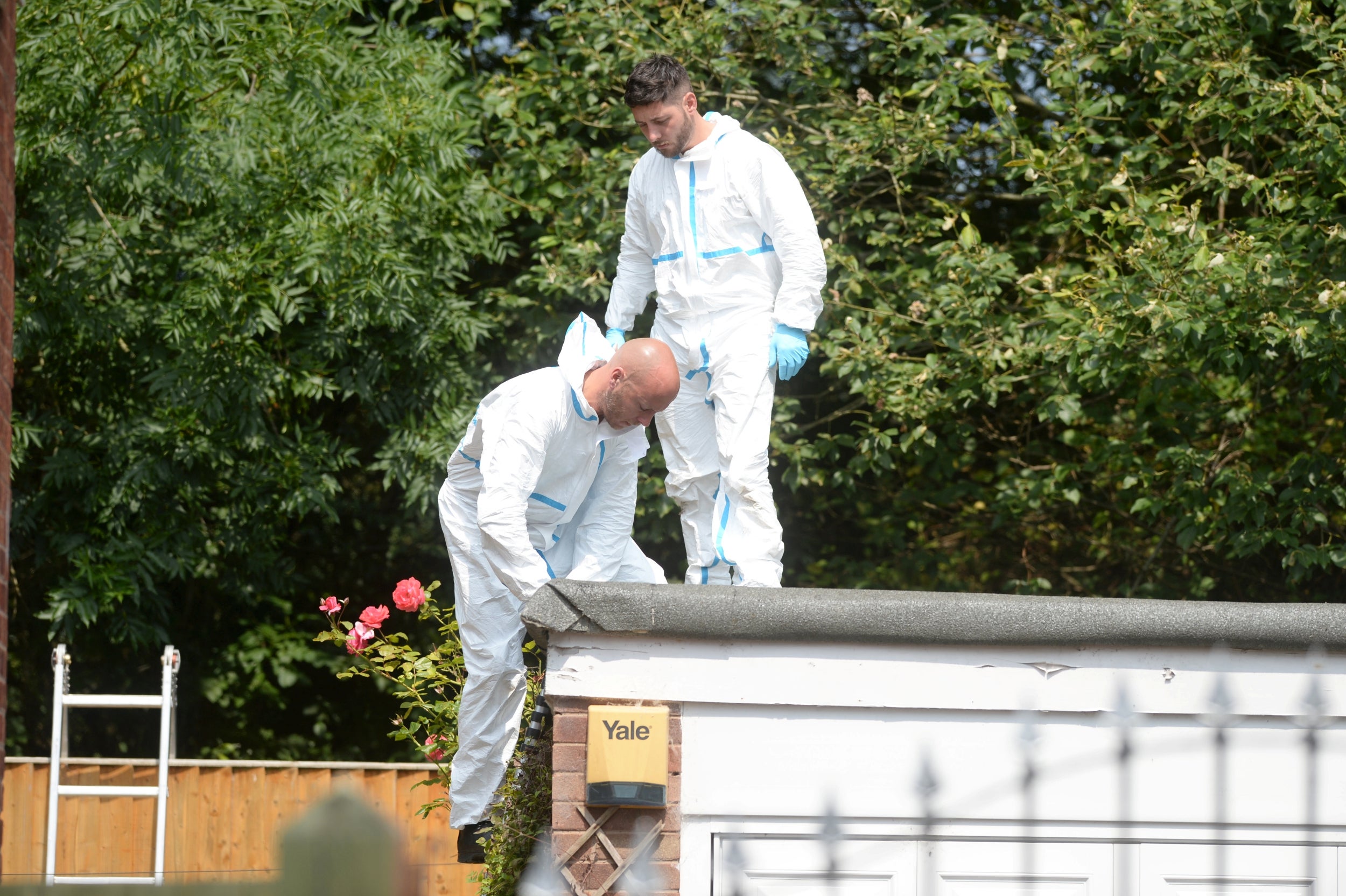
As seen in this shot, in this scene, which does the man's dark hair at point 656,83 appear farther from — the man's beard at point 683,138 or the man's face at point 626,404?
the man's face at point 626,404

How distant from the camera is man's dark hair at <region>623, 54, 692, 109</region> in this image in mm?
4285

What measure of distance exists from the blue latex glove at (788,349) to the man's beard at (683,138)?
638 millimetres

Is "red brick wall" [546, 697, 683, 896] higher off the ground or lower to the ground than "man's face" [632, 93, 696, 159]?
lower

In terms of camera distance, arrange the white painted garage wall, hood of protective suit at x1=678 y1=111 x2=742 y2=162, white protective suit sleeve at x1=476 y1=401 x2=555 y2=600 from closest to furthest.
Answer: the white painted garage wall
white protective suit sleeve at x1=476 y1=401 x2=555 y2=600
hood of protective suit at x1=678 y1=111 x2=742 y2=162

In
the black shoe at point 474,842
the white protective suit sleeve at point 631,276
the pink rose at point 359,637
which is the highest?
the white protective suit sleeve at point 631,276

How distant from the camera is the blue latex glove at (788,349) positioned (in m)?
4.42

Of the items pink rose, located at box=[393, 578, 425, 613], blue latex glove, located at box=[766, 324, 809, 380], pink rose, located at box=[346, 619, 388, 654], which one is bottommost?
pink rose, located at box=[346, 619, 388, 654]

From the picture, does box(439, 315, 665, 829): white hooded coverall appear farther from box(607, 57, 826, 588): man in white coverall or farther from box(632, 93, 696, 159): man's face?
box(632, 93, 696, 159): man's face

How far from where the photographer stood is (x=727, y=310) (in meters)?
4.49

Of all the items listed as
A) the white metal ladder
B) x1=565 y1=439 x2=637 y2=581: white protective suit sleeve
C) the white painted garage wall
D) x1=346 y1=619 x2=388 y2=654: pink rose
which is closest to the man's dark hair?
x1=565 y1=439 x2=637 y2=581: white protective suit sleeve

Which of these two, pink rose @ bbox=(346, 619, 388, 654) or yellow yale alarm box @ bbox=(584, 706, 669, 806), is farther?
pink rose @ bbox=(346, 619, 388, 654)

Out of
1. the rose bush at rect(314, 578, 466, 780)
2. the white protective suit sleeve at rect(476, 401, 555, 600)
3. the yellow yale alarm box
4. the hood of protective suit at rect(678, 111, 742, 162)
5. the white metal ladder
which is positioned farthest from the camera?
the white metal ladder

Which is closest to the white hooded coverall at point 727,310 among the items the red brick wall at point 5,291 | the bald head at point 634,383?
the bald head at point 634,383

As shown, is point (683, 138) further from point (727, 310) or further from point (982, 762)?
point (982, 762)
